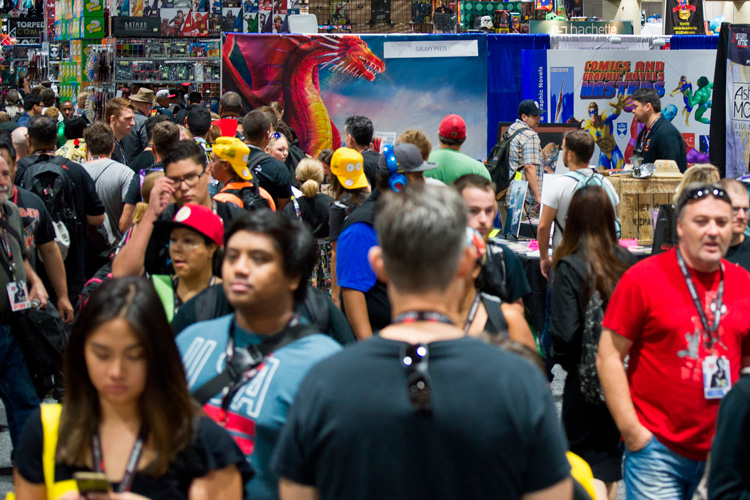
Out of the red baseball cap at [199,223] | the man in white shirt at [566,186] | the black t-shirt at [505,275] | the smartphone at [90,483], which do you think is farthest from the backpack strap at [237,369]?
the man in white shirt at [566,186]

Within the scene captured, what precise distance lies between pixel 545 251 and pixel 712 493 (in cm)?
414

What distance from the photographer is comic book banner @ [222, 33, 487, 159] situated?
39.1 ft

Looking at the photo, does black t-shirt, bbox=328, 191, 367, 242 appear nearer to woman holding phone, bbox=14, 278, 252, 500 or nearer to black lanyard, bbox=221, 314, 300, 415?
black lanyard, bbox=221, 314, 300, 415

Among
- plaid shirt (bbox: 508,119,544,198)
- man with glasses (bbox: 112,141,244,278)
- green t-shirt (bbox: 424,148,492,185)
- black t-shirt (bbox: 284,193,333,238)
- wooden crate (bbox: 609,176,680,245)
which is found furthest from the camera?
plaid shirt (bbox: 508,119,544,198)

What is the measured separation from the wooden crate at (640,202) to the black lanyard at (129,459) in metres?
5.91

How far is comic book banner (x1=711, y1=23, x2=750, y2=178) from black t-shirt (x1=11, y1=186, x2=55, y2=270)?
19.9 ft

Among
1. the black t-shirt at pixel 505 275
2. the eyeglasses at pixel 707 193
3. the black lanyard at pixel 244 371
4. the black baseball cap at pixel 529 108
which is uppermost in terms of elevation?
the black baseball cap at pixel 529 108

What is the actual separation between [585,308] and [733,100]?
202 inches

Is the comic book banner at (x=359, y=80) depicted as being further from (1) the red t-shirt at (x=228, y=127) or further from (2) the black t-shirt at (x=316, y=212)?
(2) the black t-shirt at (x=316, y=212)

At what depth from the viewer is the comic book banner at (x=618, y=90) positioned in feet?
38.3

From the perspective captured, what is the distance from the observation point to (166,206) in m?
4.17

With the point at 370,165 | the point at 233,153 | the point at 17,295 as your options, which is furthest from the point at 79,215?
the point at 370,165

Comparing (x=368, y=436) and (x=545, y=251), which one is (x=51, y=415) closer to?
(x=368, y=436)

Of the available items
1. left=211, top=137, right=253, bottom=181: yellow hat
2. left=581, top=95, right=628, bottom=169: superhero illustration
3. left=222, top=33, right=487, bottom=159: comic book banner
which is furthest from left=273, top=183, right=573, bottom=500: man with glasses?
left=581, top=95, right=628, bottom=169: superhero illustration
